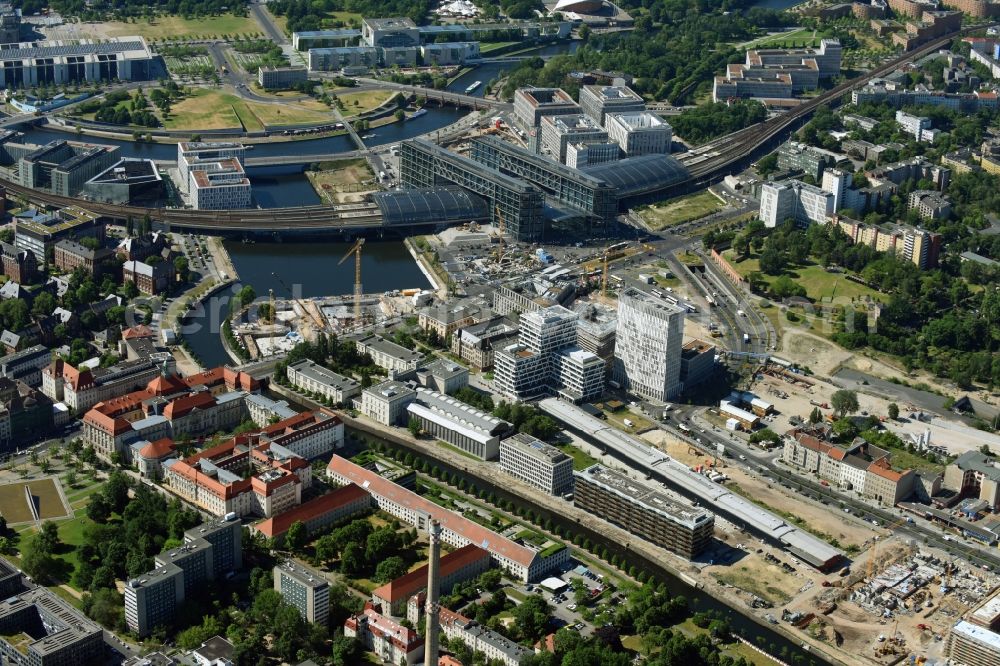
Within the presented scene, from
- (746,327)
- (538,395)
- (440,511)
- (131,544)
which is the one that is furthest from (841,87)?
(131,544)

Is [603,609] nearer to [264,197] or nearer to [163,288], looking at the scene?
[163,288]

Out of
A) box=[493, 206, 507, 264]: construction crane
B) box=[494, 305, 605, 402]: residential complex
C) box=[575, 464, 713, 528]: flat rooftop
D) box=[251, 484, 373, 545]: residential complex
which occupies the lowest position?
box=[251, 484, 373, 545]: residential complex

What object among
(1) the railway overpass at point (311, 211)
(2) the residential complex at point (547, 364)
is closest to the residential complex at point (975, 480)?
(2) the residential complex at point (547, 364)

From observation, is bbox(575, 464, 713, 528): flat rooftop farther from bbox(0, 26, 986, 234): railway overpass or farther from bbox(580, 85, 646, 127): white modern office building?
bbox(580, 85, 646, 127): white modern office building

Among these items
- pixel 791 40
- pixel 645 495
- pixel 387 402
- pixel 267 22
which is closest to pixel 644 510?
pixel 645 495

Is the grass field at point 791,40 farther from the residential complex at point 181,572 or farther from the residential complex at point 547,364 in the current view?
the residential complex at point 181,572

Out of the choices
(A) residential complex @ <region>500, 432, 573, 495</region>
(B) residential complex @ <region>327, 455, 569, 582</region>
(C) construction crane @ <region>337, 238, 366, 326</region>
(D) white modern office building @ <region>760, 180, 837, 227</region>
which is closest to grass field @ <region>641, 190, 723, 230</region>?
(D) white modern office building @ <region>760, 180, 837, 227</region>

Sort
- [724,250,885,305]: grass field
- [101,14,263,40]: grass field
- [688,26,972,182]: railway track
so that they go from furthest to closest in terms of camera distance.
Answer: [101,14,263,40]: grass field → [688,26,972,182]: railway track → [724,250,885,305]: grass field

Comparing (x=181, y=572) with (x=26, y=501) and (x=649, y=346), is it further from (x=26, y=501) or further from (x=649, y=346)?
(x=649, y=346)
